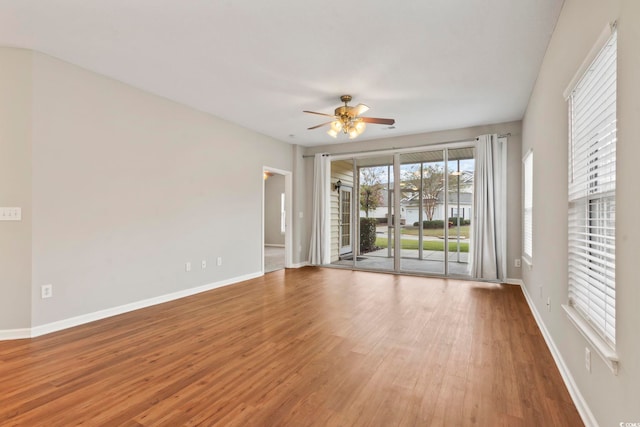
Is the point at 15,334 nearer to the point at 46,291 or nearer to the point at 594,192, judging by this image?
the point at 46,291

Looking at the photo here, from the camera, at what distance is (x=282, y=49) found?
313 cm

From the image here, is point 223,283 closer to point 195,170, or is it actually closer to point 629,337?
point 195,170

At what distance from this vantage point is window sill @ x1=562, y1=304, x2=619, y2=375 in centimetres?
147

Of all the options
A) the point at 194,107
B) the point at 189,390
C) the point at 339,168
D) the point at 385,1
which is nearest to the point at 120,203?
the point at 194,107

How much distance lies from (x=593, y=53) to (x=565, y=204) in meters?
1.05

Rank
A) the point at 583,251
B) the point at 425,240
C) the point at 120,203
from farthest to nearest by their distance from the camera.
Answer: the point at 425,240, the point at 120,203, the point at 583,251

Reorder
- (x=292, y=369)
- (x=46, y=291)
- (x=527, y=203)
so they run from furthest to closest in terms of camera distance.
→ (x=527, y=203) < (x=46, y=291) < (x=292, y=369)

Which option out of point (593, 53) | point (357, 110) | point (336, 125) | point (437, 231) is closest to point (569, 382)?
point (593, 53)

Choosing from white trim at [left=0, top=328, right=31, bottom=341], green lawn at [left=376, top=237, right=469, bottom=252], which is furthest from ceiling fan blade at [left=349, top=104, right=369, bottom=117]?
white trim at [left=0, top=328, right=31, bottom=341]

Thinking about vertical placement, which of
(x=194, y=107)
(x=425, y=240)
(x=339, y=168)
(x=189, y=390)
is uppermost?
(x=194, y=107)

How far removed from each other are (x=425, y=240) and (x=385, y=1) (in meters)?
5.17

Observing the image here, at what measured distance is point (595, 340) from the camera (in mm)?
1700

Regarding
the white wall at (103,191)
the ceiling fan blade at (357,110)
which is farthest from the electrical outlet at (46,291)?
the ceiling fan blade at (357,110)

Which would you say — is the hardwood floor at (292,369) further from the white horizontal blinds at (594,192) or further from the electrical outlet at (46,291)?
the white horizontal blinds at (594,192)
